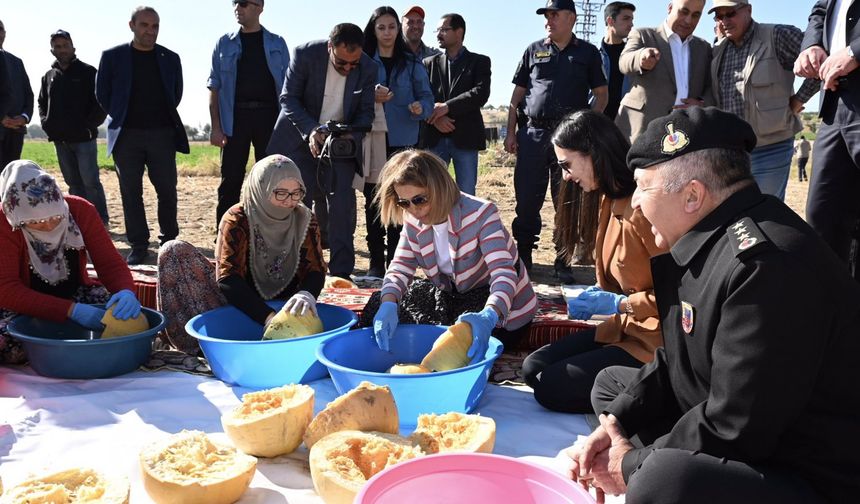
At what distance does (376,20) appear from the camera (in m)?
4.80

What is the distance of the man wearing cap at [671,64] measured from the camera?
4145mm

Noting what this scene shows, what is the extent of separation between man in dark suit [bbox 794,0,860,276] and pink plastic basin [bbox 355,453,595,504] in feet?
6.59

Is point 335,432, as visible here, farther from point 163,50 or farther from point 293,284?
point 163,50

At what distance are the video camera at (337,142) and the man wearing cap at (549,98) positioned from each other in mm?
1226

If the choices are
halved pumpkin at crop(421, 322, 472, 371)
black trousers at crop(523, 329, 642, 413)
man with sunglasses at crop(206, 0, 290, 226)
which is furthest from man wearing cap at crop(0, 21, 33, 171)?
black trousers at crop(523, 329, 642, 413)

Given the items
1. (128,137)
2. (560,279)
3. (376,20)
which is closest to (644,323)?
(560,279)

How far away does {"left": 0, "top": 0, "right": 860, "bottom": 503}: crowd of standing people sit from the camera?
1.33 m

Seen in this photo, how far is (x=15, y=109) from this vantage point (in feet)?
20.4

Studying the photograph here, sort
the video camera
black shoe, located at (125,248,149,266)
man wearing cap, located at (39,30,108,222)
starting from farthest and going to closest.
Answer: man wearing cap, located at (39,30,108,222)
black shoe, located at (125,248,149,266)
the video camera

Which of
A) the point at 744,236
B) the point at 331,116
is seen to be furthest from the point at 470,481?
the point at 331,116

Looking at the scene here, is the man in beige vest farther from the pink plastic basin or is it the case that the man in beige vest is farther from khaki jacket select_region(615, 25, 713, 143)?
the pink plastic basin

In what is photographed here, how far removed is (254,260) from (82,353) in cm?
84

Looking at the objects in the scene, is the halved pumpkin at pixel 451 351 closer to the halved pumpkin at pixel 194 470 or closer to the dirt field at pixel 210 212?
the halved pumpkin at pixel 194 470

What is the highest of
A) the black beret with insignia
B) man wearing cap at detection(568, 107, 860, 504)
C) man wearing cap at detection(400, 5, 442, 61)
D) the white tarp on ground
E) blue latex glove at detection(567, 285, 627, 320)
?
man wearing cap at detection(400, 5, 442, 61)
